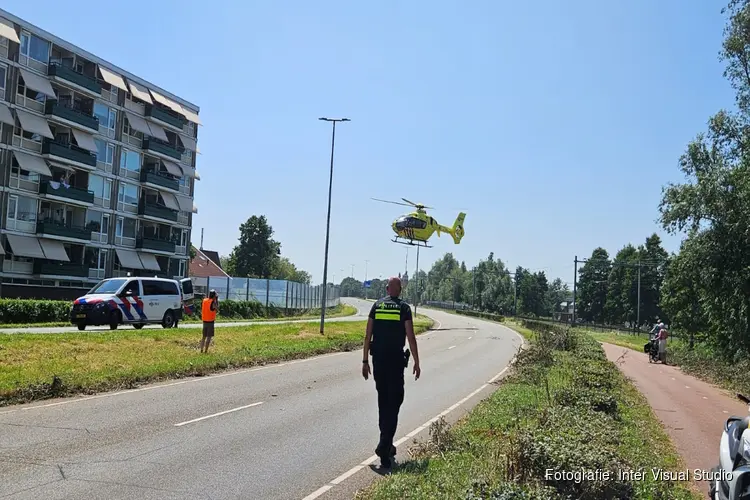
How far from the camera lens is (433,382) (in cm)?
1791

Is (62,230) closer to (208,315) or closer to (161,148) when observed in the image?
(161,148)

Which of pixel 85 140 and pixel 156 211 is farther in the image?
pixel 156 211

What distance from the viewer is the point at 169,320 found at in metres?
29.7

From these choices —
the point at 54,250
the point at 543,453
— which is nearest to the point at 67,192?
the point at 54,250

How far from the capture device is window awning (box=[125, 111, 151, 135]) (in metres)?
54.9

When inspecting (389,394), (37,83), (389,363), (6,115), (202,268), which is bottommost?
(389,394)

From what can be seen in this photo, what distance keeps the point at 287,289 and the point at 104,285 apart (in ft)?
115

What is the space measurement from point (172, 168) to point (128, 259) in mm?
10098

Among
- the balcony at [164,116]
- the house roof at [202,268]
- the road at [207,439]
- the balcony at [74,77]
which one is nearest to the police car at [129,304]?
the road at [207,439]

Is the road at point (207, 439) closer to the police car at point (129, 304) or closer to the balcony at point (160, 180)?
the police car at point (129, 304)

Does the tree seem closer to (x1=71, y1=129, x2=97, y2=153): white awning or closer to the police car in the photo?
(x1=71, y1=129, x2=97, y2=153): white awning

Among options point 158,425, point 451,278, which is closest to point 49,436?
point 158,425

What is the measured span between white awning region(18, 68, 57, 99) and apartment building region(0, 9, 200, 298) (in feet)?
0.24

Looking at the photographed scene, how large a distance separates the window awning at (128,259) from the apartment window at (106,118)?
921cm
